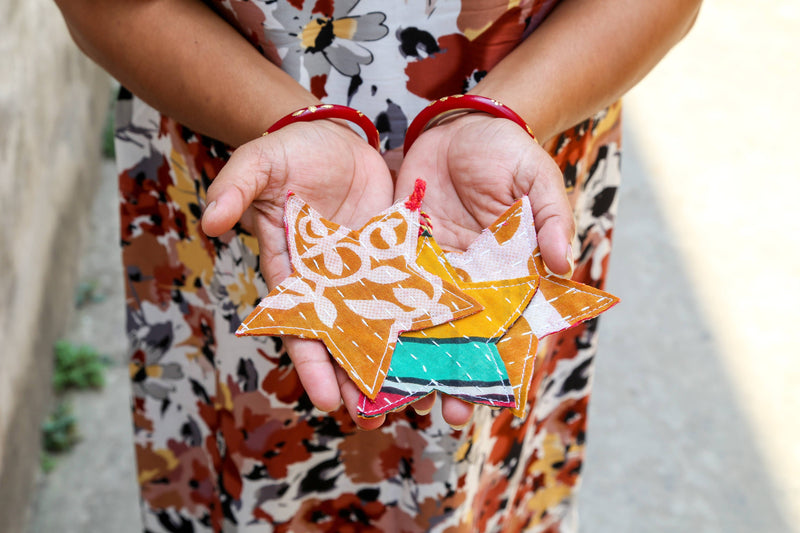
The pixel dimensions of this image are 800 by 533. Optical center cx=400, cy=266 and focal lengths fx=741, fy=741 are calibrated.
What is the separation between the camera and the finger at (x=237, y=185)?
2.71 ft

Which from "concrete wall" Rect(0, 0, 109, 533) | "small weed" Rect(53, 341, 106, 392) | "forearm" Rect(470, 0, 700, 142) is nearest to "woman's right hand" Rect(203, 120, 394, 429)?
"forearm" Rect(470, 0, 700, 142)

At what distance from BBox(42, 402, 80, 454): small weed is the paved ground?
0.03 meters

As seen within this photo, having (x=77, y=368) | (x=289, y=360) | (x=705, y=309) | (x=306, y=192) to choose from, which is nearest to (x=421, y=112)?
(x=306, y=192)

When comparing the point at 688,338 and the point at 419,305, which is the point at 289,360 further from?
the point at 688,338

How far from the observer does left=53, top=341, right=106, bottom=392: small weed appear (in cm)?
225

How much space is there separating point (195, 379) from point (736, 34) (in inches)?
142

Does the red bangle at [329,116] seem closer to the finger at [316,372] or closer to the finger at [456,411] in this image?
the finger at [316,372]

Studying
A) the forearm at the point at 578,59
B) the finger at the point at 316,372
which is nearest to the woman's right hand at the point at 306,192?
the finger at the point at 316,372

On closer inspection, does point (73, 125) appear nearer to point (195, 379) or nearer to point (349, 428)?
point (195, 379)

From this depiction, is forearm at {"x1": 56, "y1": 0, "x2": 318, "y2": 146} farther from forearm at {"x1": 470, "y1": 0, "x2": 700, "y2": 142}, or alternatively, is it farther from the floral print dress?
forearm at {"x1": 470, "y1": 0, "x2": 700, "y2": 142}

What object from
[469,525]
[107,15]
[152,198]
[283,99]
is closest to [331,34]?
[283,99]

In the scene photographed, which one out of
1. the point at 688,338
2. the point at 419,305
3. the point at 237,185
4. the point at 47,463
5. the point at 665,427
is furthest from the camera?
the point at 688,338

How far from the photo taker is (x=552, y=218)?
892 millimetres

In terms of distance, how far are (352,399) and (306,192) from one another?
0.97ft
